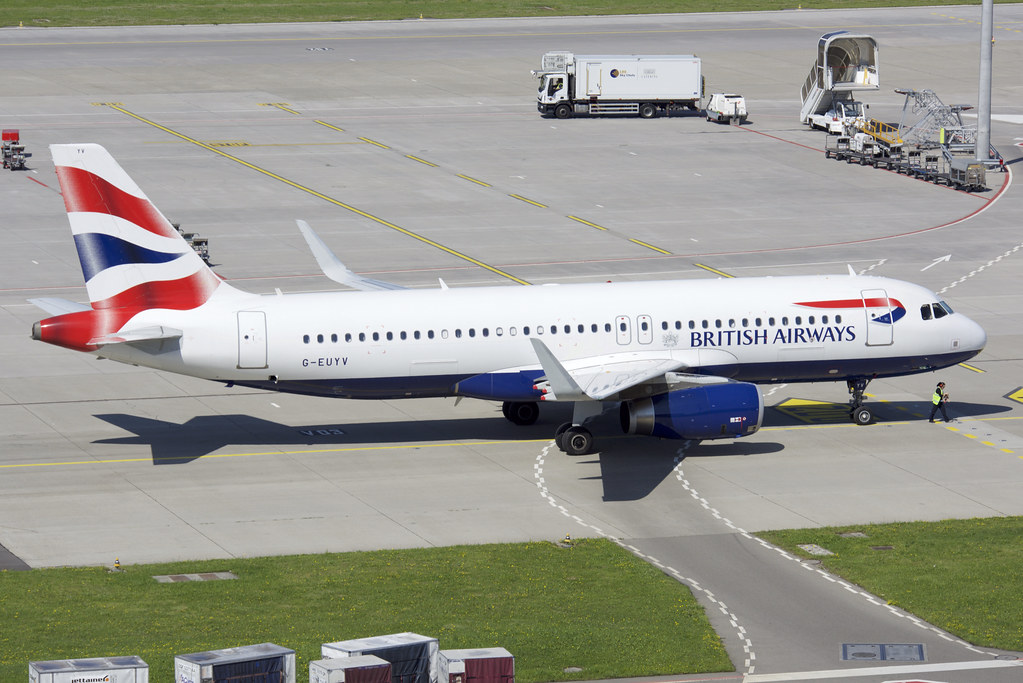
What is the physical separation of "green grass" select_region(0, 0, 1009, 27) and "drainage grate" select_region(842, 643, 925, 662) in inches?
4779

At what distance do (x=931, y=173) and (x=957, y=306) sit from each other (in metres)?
31.3

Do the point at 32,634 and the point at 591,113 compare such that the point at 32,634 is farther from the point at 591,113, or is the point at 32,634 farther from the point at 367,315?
the point at 591,113

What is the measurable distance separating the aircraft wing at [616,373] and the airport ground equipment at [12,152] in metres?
54.9

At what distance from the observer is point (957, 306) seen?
2628 inches

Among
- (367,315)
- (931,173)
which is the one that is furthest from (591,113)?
(367,315)

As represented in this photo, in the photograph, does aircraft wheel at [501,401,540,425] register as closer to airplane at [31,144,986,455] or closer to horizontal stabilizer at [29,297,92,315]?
airplane at [31,144,986,455]

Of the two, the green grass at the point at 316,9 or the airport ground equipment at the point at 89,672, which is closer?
the airport ground equipment at the point at 89,672

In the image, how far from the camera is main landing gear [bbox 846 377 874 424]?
52.2m

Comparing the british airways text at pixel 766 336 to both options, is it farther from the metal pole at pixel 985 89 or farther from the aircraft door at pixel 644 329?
the metal pole at pixel 985 89

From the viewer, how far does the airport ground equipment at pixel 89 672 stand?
2698 cm

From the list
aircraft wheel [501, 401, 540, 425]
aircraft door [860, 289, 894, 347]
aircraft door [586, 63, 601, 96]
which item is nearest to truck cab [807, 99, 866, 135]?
aircraft door [586, 63, 601, 96]

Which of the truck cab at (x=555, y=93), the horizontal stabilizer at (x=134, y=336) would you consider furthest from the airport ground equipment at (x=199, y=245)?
the truck cab at (x=555, y=93)

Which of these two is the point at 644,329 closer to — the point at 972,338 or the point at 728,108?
the point at 972,338

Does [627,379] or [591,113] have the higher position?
[591,113]
